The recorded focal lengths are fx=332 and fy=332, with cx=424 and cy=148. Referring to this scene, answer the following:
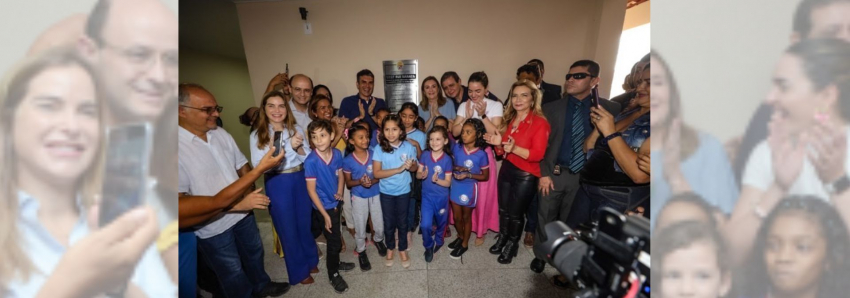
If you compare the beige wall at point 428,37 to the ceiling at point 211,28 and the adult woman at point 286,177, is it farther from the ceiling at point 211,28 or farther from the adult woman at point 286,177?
the adult woman at point 286,177

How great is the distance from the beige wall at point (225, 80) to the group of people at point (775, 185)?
12.8 feet

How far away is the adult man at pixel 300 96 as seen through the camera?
9.02 ft

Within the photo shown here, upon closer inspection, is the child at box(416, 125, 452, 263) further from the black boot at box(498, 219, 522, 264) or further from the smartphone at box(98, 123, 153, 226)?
the smartphone at box(98, 123, 153, 226)

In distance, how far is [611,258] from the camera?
0.55 m

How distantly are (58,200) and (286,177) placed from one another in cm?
163

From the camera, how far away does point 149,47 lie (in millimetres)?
555

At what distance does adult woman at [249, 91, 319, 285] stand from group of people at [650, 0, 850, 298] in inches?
77.8

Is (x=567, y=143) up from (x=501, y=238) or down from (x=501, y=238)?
up

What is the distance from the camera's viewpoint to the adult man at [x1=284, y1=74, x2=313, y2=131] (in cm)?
275

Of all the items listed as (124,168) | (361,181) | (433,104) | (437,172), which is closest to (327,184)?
(361,181)

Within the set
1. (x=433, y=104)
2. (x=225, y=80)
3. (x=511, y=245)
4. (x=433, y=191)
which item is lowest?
(x=511, y=245)

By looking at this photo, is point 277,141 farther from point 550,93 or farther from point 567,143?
point 550,93

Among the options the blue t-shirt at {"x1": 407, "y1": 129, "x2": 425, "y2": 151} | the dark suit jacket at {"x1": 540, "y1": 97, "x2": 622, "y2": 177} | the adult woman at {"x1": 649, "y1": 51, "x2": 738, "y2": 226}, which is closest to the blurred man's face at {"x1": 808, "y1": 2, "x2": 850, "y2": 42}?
the adult woman at {"x1": 649, "y1": 51, "x2": 738, "y2": 226}

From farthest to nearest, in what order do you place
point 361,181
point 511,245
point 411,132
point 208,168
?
point 411,132 → point 511,245 → point 361,181 → point 208,168
